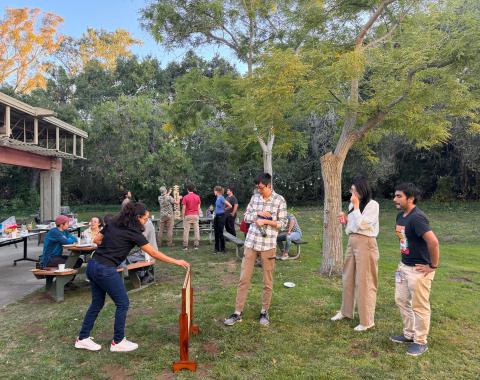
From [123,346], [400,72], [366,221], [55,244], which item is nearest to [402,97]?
[400,72]

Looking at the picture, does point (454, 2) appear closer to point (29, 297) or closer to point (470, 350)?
point (470, 350)

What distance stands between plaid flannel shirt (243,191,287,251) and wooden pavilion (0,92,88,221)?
333 inches

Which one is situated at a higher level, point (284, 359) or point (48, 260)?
point (48, 260)

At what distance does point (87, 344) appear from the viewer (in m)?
4.25

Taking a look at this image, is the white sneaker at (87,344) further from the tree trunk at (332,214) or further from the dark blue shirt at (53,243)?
the tree trunk at (332,214)


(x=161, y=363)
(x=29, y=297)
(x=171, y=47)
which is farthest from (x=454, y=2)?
(x=171, y=47)

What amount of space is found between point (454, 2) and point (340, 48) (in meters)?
1.81

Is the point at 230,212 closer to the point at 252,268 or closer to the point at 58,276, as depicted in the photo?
the point at 58,276

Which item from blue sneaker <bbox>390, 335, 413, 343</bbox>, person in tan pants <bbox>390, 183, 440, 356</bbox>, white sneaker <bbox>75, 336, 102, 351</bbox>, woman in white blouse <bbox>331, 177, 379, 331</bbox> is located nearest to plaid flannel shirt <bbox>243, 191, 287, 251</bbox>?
woman in white blouse <bbox>331, 177, 379, 331</bbox>

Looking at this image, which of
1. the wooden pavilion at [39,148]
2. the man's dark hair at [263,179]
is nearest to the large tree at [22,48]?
the wooden pavilion at [39,148]

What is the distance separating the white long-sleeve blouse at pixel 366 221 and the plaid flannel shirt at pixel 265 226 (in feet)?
2.61

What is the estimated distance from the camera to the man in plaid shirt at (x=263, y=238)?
4.84 metres

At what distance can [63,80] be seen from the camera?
1125 inches

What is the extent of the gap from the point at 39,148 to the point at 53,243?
6648 millimetres
